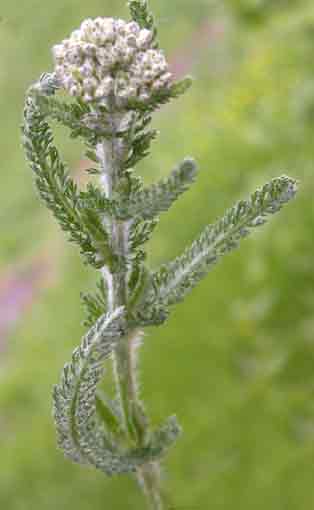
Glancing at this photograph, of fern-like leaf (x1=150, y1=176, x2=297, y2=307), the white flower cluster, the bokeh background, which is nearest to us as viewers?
the white flower cluster

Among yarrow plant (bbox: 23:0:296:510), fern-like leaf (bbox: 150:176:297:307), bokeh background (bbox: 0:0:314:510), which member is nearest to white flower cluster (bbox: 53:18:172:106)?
yarrow plant (bbox: 23:0:296:510)

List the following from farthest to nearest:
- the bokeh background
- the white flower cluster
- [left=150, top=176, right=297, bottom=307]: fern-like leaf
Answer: the bokeh background < [left=150, top=176, right=297, bottom=307]: fern-like leaf < the white flower cluster

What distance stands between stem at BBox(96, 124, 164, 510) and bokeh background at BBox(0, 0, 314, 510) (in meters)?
1.15

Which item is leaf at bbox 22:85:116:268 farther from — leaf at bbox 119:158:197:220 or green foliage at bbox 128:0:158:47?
green foliage at bbox 128:0:158:47

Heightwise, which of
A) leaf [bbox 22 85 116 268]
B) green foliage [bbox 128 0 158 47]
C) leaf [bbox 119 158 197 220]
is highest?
green foliage [bbox 128 0 158 47]

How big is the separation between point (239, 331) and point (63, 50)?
362cm

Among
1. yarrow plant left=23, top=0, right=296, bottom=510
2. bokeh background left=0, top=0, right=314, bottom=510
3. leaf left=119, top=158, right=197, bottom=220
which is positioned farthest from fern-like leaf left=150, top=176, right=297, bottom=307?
bokeh background left=0, top=0, right=314, bottom=510

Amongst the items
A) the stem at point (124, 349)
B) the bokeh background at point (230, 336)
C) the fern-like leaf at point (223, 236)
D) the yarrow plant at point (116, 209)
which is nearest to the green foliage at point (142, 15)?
the yarrow plant at point (116, 209)

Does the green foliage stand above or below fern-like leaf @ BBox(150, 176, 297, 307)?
above

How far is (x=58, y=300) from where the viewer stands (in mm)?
8258

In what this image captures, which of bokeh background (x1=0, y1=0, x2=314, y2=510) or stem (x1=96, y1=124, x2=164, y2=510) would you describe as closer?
stem (x1=96, y1=124, x2=164, y2=510)

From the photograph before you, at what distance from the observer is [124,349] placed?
1367 mm

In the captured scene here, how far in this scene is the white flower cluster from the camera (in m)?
1.11

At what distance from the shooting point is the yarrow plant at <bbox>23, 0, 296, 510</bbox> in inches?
44.5
